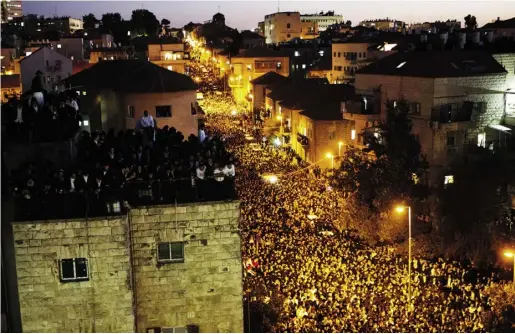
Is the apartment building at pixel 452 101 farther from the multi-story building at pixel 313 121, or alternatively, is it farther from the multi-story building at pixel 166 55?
the multi-story building at pixel 166 55

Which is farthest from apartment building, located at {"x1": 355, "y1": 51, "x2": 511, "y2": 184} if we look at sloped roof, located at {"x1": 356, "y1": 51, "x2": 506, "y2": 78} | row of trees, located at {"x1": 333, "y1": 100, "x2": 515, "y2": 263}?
row of trees, located at {"x1": 333, "y1": 100, "x2": 515, "y2": 263}

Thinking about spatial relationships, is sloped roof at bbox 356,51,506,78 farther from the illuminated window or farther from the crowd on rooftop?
the crowd on rooftop

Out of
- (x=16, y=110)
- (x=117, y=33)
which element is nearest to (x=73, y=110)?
(x=16, y=110)

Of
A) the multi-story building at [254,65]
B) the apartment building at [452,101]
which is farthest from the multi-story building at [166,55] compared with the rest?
the apartment building at [452,101]

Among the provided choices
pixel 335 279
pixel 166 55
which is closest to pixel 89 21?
pixel 166 55

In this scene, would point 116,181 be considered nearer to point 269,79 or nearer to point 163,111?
point 163,111

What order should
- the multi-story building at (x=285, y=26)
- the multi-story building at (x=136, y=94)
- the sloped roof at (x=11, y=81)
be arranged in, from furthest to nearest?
the multi-story building at (x=285, y=26)
the sloped roof at (x=11, y=81)
the multi-story building at (x=136, y=94)
